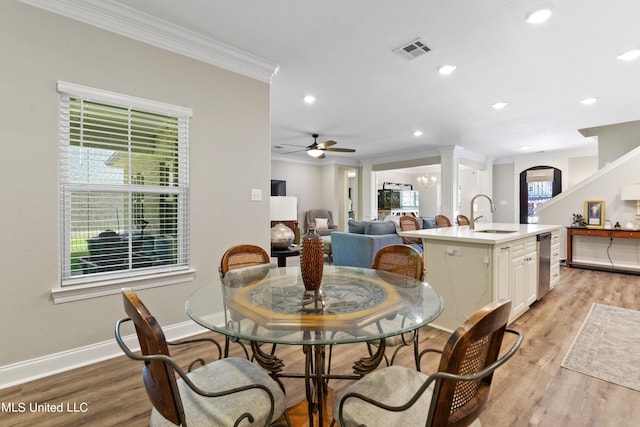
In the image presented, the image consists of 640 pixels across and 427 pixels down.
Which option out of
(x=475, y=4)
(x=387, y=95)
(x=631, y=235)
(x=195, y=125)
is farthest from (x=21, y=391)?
(x=631, y=235)

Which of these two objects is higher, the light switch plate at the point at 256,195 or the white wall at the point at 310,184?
the white wall at the point at 310,184

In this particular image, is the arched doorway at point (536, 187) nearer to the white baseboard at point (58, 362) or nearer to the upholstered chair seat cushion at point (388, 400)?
the upholstered chair seat cushion at point (388, 400)

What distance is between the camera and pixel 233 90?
2.92 meters

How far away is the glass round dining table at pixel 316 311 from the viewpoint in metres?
1.09

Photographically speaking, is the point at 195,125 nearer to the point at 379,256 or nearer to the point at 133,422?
the point at 379,256

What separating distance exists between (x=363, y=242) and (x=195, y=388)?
3986 mm

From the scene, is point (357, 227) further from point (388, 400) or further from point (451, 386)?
point (451, 386)

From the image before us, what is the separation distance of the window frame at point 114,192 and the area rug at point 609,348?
123 inches

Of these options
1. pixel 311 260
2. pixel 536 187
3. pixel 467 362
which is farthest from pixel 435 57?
pixel 536 187

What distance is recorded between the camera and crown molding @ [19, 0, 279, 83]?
2119 millimetres

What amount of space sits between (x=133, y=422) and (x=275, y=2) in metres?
2.73

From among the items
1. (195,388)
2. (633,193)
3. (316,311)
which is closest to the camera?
(195,388)

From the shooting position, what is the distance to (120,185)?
7.73 feet

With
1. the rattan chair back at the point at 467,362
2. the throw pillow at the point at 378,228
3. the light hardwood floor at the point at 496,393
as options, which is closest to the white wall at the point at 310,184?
the throw pillow at the point at 378,228
